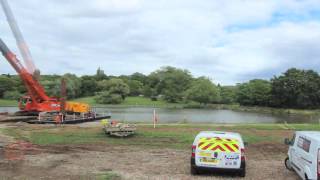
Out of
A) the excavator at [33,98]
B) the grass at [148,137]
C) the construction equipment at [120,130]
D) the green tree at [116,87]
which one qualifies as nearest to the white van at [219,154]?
the grass at [148,137]

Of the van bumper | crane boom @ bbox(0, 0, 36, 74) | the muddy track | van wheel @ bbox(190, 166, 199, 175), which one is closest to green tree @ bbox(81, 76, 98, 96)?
crane boom @ bbox(0, 0, 36, 74)

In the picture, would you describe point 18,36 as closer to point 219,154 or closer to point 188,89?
point 219,154

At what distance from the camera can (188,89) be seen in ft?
546

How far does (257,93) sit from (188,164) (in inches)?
5028

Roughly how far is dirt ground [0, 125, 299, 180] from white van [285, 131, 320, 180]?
1.28 metres

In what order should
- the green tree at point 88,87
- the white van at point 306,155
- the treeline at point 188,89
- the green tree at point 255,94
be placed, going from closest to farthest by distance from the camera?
the white van at point 306,155
the treeline at point 188,89
the green tree at point 255,94
the green tree at point 88,87

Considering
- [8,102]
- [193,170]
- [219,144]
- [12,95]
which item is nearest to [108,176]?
[193,170]

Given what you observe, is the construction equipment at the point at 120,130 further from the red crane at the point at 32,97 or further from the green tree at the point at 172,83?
the green tree at the point at 172,83

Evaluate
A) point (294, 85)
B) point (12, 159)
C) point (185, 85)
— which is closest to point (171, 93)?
point (185, 85)

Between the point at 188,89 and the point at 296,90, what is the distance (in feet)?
154

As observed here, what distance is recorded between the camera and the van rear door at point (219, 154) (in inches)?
625

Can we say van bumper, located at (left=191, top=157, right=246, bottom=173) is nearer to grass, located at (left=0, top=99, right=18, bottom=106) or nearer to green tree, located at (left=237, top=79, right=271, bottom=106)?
grass, located at (left=0, top=99, right=18, bottom=106)

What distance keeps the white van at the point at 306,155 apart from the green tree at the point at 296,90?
378 feet

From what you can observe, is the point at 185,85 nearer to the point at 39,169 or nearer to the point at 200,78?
the point at 200,78
